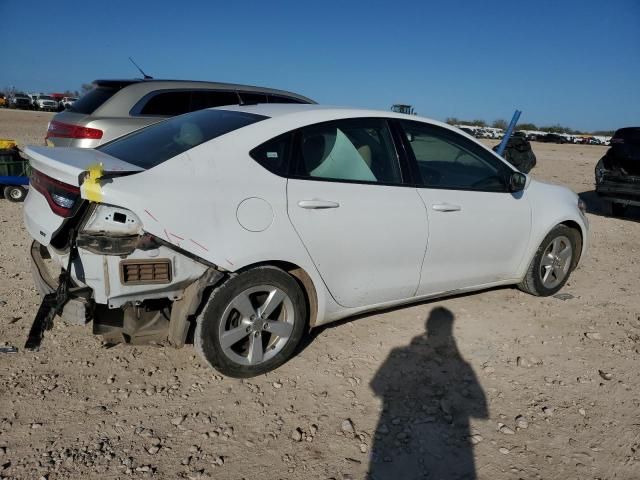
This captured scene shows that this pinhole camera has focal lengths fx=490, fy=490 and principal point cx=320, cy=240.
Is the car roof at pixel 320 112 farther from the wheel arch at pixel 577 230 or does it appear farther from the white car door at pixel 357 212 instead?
the wheel arch at pixel 577 230

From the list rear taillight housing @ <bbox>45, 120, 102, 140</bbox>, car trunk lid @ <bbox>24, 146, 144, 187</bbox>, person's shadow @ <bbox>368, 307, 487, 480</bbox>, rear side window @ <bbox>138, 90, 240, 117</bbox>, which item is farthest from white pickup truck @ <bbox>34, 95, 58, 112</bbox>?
person's shadow @ <bbox>368, 307, 487, 480</bbox>

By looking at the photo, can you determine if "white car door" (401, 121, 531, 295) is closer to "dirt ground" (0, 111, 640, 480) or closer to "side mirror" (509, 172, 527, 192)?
"side mirror" (509, 172, 527, 192)

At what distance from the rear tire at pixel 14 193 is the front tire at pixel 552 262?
294 inches

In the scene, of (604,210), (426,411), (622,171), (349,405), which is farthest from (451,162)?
(604,210)

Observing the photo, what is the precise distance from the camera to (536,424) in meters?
2.83

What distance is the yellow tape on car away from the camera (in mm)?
2533

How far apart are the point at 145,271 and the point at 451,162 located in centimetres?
252

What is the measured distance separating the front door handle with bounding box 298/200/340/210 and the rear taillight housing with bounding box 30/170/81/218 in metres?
1.25

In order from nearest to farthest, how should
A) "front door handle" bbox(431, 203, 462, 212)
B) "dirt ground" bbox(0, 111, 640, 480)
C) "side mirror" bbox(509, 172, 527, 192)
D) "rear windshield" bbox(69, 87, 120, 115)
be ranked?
"dirt ground" bbox(0, 111, 640, 480) → "front door handle" bbox(431, 203, 462, 212) → "side mirror" bbox(509, 172, 527, 192) → "rear windshield" bbox(69, 87, 120, 115)

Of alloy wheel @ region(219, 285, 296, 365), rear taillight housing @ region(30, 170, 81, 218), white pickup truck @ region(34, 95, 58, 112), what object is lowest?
alloy wheel @ region(219, 285, 296, 365)

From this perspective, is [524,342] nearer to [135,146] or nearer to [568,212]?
[568,212]

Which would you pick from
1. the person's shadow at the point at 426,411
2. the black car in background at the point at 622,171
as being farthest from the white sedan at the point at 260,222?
the black car in background at the point at 622,171

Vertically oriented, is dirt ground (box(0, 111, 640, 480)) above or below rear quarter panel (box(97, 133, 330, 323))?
below

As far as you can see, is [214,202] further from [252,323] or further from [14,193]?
[14,193]
